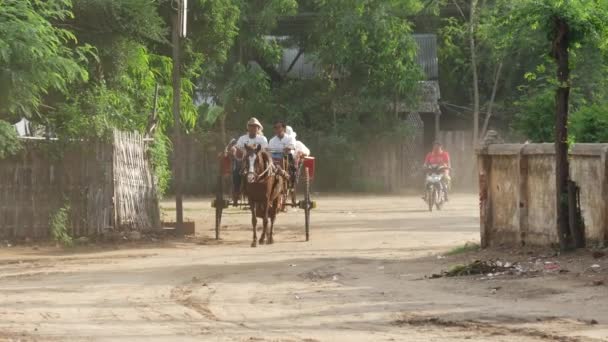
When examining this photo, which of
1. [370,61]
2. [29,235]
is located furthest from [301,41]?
[29,235]

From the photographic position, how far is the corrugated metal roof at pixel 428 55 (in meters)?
47.7

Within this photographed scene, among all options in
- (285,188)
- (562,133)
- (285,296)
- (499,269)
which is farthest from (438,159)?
(285,296)

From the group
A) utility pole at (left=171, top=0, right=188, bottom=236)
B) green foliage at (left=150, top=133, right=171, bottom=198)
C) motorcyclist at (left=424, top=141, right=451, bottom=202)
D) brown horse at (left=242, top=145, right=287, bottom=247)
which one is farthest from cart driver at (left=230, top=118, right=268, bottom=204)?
motorcyclist at (left=424, top=141, right=451, bottom=202)

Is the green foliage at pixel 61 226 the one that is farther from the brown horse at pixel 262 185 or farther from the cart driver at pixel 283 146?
the cart driver at pixel 283 146

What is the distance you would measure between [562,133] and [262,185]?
661 cm

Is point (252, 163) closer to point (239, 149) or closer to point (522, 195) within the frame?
point (239, 149)

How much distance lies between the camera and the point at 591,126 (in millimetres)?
17781

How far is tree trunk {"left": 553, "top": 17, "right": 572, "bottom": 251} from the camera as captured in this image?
1638 centimetres

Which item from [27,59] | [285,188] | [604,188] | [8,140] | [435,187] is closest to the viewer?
[604,188]

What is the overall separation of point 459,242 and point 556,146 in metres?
4.80

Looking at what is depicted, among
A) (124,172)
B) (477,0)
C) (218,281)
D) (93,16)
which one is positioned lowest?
(218,281)

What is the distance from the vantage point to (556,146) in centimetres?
1655

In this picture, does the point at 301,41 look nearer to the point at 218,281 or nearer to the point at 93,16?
the point at 93,16

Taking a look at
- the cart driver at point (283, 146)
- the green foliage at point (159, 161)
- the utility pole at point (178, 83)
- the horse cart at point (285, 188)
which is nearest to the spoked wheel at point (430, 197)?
the horse cart at point (285, 188)
